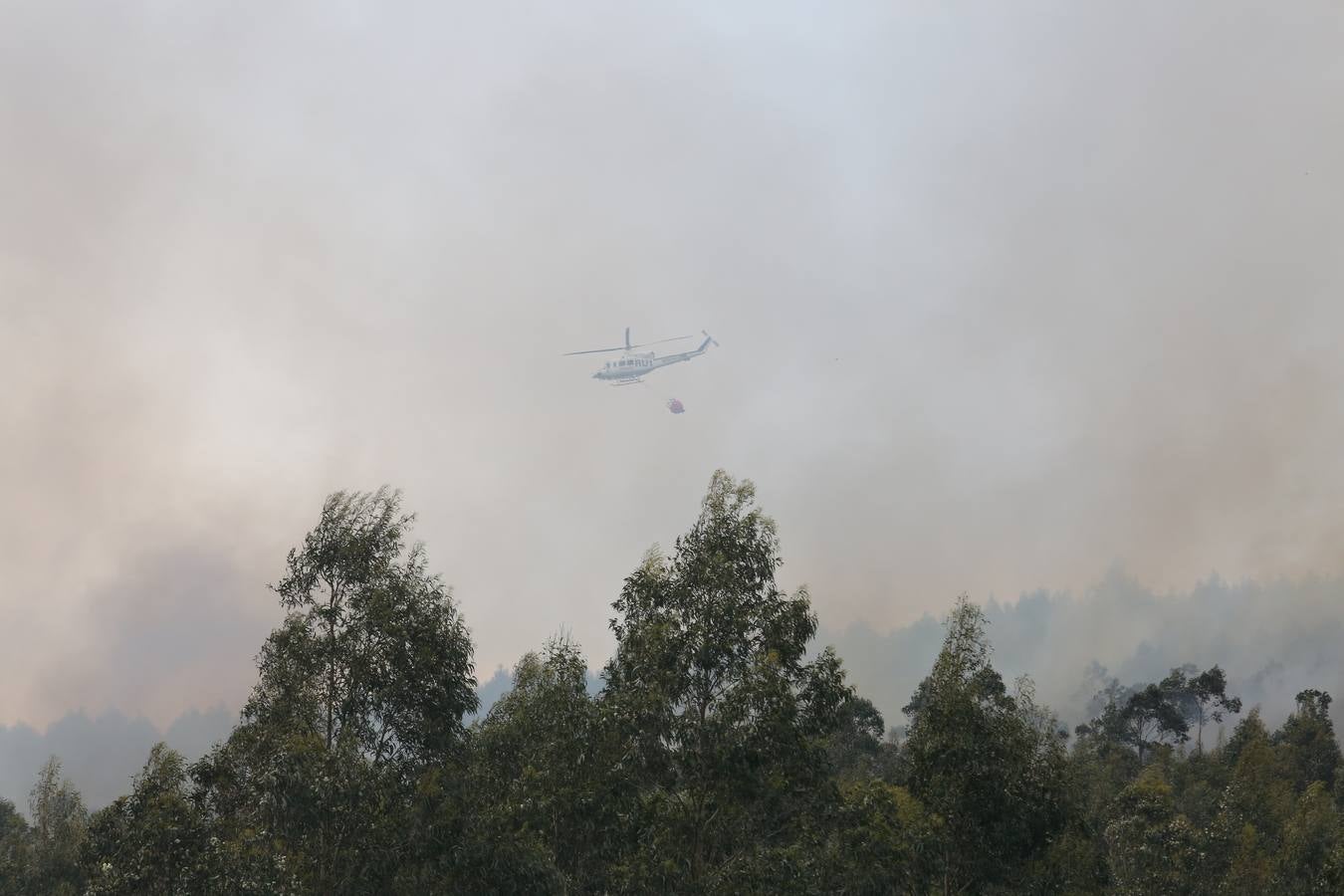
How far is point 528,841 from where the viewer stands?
99.8 ft

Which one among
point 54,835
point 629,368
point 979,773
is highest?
point 629,368

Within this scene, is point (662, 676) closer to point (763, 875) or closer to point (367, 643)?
point (763, 875)

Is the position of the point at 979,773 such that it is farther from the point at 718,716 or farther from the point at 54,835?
the point at 54,835

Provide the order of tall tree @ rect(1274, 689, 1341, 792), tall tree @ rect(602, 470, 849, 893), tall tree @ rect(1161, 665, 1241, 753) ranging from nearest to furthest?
tall tree @ rect(602, 470, 849, 893)
tall tree @ rect(1274, 689, 1341, 792)
tall tree @ rect(1161, 665, 1241, 753)

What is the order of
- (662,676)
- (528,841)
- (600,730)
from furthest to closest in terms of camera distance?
(528,841) < (600,730) < (662,676)

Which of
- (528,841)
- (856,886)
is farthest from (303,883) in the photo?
(856,886)

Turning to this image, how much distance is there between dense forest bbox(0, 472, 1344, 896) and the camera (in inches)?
1023

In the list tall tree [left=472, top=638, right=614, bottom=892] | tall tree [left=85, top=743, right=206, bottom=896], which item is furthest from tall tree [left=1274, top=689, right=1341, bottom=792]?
tall tree [left=85, top=743, right=206, bottom=896]

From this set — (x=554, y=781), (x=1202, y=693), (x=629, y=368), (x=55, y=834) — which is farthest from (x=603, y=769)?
(x=629, y=368)

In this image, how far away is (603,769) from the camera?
28.5 meters

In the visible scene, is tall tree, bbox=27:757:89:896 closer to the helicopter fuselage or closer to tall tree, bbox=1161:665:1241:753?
the helicopter fuselage

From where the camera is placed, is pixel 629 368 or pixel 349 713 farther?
pixel 629 368

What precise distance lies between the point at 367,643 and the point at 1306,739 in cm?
10683

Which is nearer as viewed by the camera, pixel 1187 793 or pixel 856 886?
pixel 856 886
